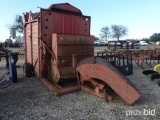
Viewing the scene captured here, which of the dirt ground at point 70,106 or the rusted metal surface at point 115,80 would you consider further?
the rusted metal surface at point 115,80

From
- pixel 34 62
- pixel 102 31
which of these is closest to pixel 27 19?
pixel 34 62

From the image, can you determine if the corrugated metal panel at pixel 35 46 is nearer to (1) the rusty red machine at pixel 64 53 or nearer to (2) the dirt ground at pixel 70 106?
(1) the rusty red machine at pixel 64 53

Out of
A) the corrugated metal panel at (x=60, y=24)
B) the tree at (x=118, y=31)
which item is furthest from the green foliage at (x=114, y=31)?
the corrugated metal panel at (x=60, y=24)

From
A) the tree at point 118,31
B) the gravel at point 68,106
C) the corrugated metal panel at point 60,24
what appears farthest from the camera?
the tree at point 118,31

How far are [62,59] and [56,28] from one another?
1.24 m

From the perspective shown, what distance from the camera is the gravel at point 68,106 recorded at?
345cm

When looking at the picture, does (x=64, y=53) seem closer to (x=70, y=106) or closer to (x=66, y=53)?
(x=66, y=53)

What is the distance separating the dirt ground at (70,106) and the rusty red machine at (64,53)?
0.30m

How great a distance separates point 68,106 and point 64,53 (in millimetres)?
1793

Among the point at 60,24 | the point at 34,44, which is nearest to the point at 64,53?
the point at 60,24

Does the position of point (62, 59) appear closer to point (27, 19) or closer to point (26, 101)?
point (26, 101)

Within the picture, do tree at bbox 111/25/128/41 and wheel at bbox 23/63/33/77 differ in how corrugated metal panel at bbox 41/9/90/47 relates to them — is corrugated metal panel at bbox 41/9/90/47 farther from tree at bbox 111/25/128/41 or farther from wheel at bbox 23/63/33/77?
tree at bbox 111/25/128/41

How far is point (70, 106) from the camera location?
13.0 feet

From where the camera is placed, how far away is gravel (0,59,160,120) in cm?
345
